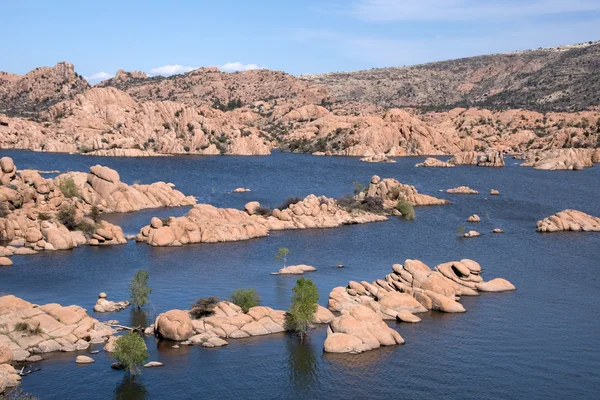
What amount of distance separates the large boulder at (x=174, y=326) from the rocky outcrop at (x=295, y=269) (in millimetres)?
17499

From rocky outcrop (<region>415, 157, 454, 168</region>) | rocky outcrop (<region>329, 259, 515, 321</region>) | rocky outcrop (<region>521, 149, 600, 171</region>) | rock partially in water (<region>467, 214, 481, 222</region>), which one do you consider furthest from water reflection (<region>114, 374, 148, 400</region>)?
rocky outcrop (<region>521, 149, 600, 171</region>)

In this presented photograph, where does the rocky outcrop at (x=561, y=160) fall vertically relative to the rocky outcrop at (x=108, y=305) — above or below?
above

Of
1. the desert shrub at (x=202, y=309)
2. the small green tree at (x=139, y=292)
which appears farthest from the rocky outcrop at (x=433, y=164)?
the desert shrub at (x=202, y=309)

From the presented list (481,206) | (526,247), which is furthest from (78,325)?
(481,206)

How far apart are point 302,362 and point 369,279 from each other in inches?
765

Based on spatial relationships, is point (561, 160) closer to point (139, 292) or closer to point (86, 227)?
point (86, 227)

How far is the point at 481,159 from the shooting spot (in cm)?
16250

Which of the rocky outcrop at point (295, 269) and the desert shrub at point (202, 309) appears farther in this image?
the rocky outcrop at point (295, 269)

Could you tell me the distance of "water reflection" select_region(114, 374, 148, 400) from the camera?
3628cm

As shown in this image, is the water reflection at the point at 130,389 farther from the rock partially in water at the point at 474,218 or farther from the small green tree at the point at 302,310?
the rock partially in water at the point at 474,218

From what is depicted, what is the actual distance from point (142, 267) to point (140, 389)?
1053 inches

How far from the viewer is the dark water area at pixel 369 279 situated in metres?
38.0

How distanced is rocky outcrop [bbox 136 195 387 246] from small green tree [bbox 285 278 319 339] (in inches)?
1134

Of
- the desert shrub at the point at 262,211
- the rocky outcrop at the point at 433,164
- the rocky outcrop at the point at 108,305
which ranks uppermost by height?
the rocky outcrop at the point at 433,164
